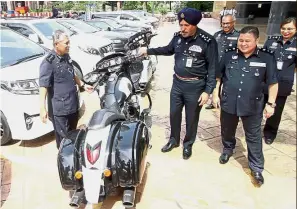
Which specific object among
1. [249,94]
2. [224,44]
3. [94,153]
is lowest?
[94,153]

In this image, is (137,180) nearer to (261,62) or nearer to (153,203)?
(153,203)

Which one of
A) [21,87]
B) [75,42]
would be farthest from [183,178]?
[75,42]

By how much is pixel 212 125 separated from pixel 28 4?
6237 millimetres

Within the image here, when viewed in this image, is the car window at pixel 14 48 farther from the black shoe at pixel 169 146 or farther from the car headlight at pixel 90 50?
the black shoe at pixel 169 146

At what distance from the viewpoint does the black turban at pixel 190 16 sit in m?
2.63

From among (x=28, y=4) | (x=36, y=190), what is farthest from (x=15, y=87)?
(x=28, y=4)

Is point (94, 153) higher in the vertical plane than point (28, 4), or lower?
lower

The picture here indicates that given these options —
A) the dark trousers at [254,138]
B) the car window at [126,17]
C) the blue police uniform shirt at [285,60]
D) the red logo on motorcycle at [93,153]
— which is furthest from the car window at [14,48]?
the car window at [126,17]

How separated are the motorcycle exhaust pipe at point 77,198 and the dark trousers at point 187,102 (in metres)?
1.44

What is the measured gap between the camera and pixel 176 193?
2609 mm

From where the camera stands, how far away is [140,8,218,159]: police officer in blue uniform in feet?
8.97

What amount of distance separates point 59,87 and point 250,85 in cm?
179

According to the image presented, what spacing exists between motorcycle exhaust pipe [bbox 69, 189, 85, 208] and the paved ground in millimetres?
387

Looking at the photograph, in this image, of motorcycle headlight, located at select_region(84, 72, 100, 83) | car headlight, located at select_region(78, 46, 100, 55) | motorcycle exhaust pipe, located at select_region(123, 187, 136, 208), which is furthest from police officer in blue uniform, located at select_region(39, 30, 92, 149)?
car headlight, located at select_region(78, 46, 100, 55)
